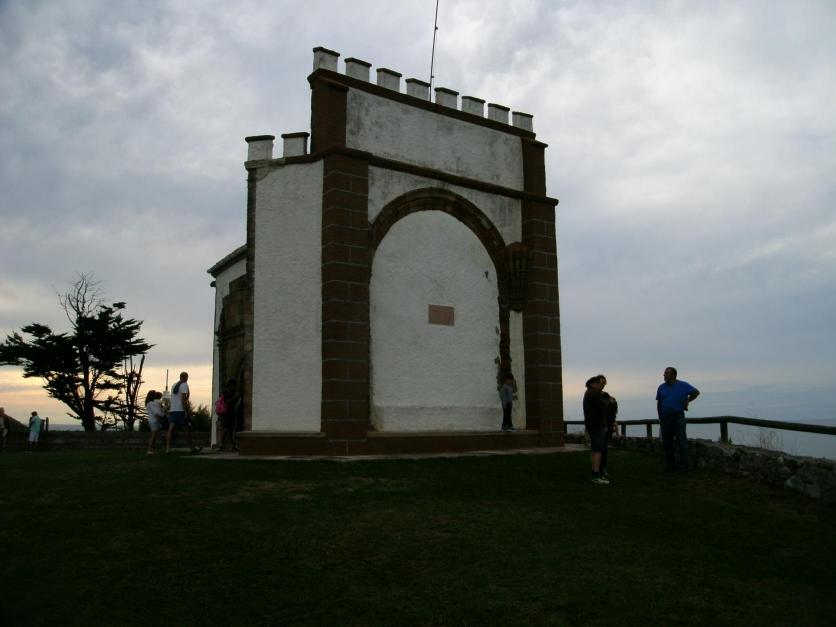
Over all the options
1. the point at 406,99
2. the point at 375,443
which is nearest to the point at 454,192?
the point at 406,99

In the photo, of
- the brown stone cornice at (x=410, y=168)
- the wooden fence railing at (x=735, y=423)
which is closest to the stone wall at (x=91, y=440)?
the brown stone cornice at (x=410, y=168)

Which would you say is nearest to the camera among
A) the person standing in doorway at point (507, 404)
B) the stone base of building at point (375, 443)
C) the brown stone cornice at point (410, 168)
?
the stone base of building at point (375, 443)

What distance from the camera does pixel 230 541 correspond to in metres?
6.48

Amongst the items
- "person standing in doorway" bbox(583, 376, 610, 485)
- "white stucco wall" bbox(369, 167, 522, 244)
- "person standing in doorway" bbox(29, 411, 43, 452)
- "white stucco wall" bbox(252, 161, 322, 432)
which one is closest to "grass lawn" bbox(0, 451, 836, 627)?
"person standing in doorway" bbox(583, 376, 610, 485)

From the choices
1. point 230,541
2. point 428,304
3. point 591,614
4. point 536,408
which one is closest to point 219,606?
point 230,541

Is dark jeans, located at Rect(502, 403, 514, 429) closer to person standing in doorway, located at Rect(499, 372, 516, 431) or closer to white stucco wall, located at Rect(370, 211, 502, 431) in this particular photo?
person standing in doorway, located at Rect(499, 372, 516, 431)

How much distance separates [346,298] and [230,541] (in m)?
→ 7.60

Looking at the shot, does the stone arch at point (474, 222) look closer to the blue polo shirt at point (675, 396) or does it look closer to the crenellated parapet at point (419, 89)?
the crenellated parapet at point (419, 89)

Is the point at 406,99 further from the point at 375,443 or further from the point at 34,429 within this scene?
the point at 34,429

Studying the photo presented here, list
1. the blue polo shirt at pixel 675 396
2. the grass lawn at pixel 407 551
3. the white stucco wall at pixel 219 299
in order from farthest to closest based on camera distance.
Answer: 1. the white stucco wall at pixel 219 299
2. the blue polo shirt at pixel 675 396
3. the grass lawn at pixel 407 551

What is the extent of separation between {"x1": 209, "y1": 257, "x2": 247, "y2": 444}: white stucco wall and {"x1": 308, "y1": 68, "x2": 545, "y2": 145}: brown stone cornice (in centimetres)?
627

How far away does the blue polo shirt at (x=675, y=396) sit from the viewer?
10.8 metres

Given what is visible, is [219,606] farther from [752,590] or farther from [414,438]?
[414,438]

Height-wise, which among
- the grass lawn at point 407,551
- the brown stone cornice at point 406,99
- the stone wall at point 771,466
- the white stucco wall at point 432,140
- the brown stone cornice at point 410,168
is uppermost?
the brown stone cornice at point 406,99
